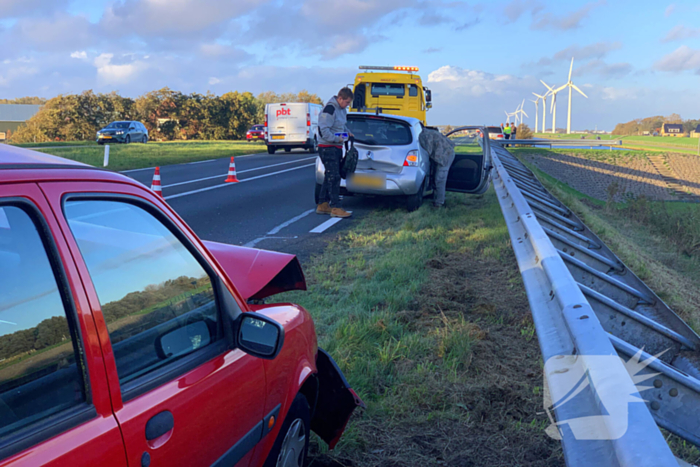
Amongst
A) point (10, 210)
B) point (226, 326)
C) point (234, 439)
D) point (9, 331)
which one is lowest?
point (234, 439)

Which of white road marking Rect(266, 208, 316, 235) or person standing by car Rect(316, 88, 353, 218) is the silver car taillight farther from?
white road marking Rect(266, 208, 316, 235)

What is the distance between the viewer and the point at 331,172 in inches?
380

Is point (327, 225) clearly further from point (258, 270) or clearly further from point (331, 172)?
point (258, 270)

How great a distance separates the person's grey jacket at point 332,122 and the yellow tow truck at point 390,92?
12.5 metres

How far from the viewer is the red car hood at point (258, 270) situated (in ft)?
8.46

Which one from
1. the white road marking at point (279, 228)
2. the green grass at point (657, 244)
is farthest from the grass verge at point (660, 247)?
the white road marking at point (279, 228)

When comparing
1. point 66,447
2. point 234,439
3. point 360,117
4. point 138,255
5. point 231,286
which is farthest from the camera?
point 360,117

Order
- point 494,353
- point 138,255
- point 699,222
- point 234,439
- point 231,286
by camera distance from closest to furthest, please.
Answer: point 138,255, point 234,439, point 231,286, point 494,353, point 699,222

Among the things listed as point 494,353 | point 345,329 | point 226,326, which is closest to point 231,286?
point 226,326

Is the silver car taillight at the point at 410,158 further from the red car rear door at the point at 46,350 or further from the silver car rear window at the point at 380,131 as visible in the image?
the red car rear door at the point at 46,350

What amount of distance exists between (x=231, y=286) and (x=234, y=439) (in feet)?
1.69

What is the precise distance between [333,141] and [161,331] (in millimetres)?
7701

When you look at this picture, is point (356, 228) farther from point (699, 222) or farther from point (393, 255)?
point (699, 222)

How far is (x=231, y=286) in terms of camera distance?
6.88 ft
